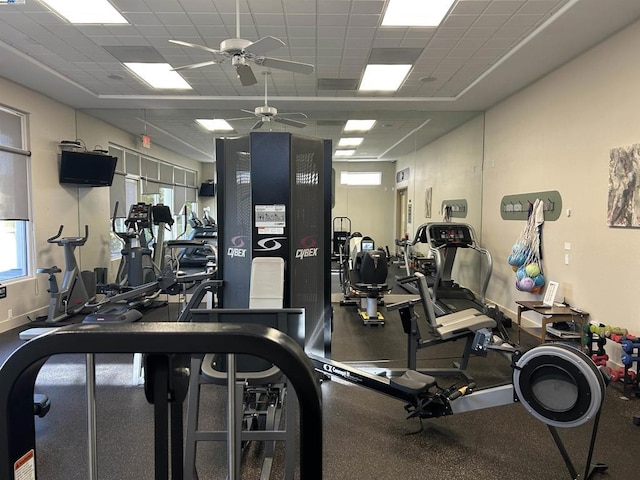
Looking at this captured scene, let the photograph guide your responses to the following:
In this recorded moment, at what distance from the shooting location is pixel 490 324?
3.29 metres

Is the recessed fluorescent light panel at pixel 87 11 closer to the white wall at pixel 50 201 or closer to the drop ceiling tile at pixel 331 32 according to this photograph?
the drop ceiling tile at pixel 331 32

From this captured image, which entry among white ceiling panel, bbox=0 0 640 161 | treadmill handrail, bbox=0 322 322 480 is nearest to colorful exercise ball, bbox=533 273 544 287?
white ceiling panel, bbox=0 0 640 161

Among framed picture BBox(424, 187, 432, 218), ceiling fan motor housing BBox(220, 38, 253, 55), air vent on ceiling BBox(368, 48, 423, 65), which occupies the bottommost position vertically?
framed picture BBox(424, 187, 432, 218)

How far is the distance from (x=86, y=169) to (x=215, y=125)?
233cm

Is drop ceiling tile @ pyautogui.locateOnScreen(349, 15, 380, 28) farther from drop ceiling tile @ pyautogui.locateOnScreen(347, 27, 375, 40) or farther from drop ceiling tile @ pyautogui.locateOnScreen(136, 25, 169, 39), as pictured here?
drop ceiling tile @ pyautogui.locateOnScreen(136, 25, 169, 39)

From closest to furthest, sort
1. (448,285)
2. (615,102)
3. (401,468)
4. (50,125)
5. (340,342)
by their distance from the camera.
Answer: (401,468) < (615,102) < (340,342) < (50,125) < (448,285)

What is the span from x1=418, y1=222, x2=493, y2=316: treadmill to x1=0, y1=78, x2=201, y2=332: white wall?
563 centimetres

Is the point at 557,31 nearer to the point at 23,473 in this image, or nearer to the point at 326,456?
the point at 326,456

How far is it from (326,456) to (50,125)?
6303 millimetres

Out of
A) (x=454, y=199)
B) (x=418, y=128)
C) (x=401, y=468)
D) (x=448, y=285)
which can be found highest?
(x=418, y=128)

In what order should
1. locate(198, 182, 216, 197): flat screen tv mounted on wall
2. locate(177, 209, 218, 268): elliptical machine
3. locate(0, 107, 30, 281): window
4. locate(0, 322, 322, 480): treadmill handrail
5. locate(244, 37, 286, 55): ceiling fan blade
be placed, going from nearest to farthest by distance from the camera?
locate(0, 322, 322, 480): treadmill handrail < locate(244, 37, 286, 55): ceiling fan blade < locate(0, 107, 30, 281): window < locate(177, 209, 218, 268): elliptical machine < locate(198, 182, 216, 197): flat screen tv mounted on wall

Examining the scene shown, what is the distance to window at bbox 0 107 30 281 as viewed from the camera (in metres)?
5.22

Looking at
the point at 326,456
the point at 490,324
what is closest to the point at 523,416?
the point at 490,324

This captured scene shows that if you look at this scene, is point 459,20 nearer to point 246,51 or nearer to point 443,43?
point 443,43
